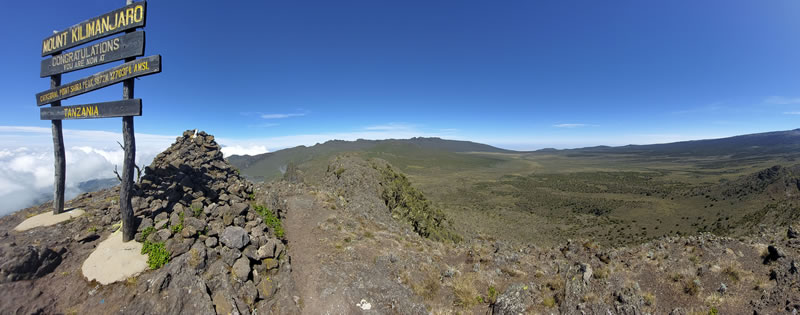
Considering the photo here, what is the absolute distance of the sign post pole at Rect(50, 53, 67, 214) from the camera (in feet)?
36.6

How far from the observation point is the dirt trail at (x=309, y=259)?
9000 mm

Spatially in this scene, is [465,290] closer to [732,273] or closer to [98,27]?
[732,273]

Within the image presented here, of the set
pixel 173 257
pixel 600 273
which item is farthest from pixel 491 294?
pixel 173 257

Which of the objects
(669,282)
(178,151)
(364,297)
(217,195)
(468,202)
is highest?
(178,151)

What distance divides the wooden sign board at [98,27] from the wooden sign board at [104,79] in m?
1.27

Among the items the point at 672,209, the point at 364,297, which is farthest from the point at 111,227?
the point at 672,209

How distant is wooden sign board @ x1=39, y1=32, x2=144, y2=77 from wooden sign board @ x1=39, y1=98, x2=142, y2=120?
1.45 metres

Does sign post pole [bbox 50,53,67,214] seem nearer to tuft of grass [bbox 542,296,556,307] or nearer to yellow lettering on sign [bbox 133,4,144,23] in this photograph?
yellow lettering on sign [bbox 133,4,144,23]

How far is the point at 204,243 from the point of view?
30.8ft

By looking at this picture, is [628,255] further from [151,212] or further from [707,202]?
[707,202]

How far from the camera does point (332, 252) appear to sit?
1212 cm

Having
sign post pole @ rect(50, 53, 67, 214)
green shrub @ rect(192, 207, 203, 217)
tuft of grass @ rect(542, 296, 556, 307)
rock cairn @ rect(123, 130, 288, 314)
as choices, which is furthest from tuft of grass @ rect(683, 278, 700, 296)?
sign post pole @ rect(50, 53, 67, 214)

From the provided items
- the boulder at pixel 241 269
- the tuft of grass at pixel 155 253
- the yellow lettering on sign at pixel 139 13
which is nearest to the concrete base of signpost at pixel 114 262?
the tuft of grass at pixel 155 253

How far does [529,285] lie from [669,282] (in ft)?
14.7
